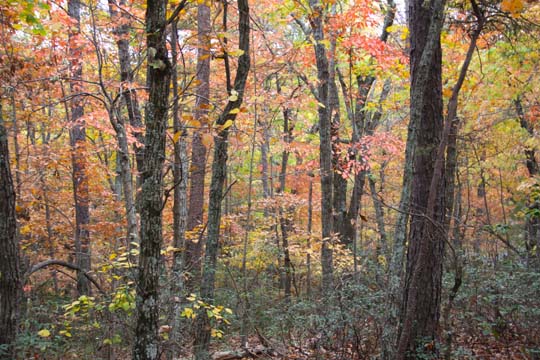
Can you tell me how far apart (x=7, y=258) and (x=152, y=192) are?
3.38m

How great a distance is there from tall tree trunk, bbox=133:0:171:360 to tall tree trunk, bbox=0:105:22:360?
3.18 meters

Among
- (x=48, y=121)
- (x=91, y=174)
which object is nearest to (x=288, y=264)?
(x=91, y=174)

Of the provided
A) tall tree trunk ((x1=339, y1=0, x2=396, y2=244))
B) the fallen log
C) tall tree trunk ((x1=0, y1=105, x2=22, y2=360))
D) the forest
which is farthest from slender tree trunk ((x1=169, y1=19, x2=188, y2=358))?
tall tree trunk ((x1=339, y1=0, x2=396, y2=244))

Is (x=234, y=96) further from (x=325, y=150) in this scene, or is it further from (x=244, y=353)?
(x=244, y=353)

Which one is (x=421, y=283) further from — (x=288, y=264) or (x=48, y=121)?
(x=48, y=121)

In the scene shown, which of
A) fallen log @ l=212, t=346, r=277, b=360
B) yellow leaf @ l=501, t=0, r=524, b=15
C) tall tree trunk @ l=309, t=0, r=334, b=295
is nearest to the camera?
yellow leaf @ l=501, t=0, r=524, b=15

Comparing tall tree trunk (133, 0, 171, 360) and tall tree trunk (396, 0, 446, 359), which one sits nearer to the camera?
tall tree trunk (133, 0, 171, 360)

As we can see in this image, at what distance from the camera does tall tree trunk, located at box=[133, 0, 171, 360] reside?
9.48 feet

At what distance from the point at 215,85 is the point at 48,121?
507cm

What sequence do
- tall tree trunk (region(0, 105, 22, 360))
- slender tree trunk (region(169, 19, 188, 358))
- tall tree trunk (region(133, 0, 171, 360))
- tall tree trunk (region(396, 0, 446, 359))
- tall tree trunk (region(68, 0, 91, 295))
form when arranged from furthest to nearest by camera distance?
tall tree trunk (region(68, 0, 91, 295)) < tall tree trunk (region(396, 0, 446, 359)) < tall tree trunk (region(0, 105, 22, 360)) < slender tree trunk (region(169, 19, 188, 358)) < tall tree trunk (region(133, 0, 171, 360))

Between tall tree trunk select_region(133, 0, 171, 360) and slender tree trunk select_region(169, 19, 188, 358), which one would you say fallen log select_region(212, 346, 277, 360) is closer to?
slender tree trunk select_region(169, 19, 188, 358)

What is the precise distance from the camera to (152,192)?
2941 millimetres

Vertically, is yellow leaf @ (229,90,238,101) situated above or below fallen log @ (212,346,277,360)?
above

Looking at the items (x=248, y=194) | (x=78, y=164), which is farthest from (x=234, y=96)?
(x=78, y=164)
